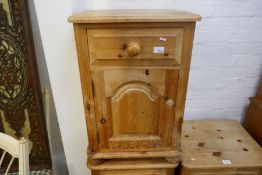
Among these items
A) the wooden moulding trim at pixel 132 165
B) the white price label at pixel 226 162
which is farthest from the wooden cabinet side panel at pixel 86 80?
the white price label at pixel 226 162

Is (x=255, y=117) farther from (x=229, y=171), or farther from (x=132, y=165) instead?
(x=132, y=165)

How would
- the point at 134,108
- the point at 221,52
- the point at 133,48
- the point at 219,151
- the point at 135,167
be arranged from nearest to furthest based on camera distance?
the point at 133,48, the point at 134,108, the point at 135,167, the point at 219,151, the point at 221,52

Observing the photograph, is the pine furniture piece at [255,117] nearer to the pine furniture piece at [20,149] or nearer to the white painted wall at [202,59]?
the white painted wall at [202,59]

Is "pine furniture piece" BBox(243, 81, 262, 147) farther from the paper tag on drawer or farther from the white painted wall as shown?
the paper tag on drawer

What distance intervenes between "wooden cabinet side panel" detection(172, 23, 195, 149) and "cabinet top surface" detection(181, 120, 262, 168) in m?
0.21

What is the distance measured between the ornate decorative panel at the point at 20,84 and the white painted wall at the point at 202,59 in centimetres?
9

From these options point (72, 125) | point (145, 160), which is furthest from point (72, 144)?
point (145, 160)

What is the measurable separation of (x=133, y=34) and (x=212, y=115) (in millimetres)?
982

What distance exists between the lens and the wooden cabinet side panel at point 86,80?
2.33ft

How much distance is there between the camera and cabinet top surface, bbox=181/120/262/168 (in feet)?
3.28

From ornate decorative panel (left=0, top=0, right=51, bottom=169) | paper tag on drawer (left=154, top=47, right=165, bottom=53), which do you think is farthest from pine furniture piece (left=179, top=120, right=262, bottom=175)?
ornate decorative panel (left=0, top=0, right=51, bottom=169)

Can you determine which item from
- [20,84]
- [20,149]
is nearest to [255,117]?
[20,149]

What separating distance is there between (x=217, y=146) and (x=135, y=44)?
0.79 meters

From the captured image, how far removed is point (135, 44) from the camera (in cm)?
71
